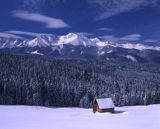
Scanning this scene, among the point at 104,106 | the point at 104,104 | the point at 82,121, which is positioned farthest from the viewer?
the point at 104,104

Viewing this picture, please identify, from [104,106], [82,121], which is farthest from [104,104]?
[82,121]

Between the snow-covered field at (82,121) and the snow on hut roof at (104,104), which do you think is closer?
the snow-covered field at (82,121)

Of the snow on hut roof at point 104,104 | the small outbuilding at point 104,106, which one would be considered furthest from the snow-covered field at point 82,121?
the snow on hut roof at point 104,104

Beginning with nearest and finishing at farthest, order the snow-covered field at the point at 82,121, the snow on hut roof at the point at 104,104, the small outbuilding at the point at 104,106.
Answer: the snow-covered field at the point at 82,121 < the small outbuilding at the point at 104,106 < the snow on hut roof at the point at 104,104

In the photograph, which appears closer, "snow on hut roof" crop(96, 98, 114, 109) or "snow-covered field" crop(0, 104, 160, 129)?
"snow-covered field" crop(0, 104, 160, 129)

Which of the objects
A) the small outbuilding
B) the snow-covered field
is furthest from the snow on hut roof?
the snow-covered field

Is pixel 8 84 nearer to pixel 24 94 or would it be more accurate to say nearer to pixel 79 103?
pixel 24 94

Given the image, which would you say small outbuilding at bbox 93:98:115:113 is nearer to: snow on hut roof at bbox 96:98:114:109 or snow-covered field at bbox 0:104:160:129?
snow on hut roof at bbox 96:98:114:109

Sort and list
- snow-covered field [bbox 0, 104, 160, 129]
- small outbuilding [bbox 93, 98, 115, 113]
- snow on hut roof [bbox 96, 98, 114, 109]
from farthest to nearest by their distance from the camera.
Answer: snow on hut roof [bbox 96, 98, 114, 109] < small outbuilding [bbox 93, 98, 115, 113] < snow-covered field [bbox 0, 104, 160, 129]

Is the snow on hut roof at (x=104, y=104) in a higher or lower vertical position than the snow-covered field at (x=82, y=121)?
higher

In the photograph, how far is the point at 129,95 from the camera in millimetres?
155750

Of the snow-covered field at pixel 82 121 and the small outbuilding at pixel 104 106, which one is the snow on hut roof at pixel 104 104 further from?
the snow-covered field at pixel 82 121

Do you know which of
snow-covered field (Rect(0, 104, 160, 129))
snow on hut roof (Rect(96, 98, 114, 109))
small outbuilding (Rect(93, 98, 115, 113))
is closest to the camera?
snow-covered field (Rect(0, 104, 160, 129))

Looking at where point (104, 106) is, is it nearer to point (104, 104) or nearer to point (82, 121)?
point (104, 104)
